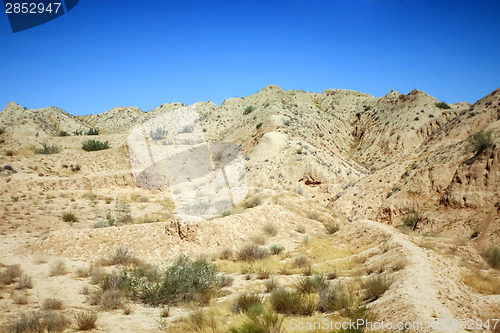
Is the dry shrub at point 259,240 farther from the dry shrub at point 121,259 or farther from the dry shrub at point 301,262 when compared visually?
the dry shrub at point 121,259

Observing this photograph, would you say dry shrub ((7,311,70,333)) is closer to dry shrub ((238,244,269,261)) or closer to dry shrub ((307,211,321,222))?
dry shrub ((238,244,269,261))

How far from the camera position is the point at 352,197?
68.4 feet

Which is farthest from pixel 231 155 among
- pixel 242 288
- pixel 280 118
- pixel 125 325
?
pixel 125 325

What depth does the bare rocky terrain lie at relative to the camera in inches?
255

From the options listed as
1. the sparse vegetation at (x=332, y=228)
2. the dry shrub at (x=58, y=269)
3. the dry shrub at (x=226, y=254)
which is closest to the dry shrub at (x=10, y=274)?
the dry shrub at (x=58, y=269)

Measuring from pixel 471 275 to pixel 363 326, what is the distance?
414cm

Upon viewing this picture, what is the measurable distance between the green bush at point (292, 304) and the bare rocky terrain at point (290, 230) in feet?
0.12

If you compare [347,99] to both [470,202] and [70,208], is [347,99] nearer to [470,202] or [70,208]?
[470,202]

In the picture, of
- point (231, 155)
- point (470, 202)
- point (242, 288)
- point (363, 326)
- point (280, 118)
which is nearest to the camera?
point (363, 326)

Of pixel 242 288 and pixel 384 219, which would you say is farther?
pixel 384 219

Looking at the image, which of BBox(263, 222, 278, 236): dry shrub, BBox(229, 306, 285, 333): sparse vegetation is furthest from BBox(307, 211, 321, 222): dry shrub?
BBox(229, 306, 285, 333): sparse vegetation

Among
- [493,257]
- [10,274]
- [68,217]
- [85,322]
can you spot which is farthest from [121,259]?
[493,257]

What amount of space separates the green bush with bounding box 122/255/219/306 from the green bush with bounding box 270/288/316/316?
6.23 feet

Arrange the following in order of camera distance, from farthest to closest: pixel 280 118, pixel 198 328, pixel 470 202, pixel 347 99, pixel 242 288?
pixel 347 99 → pixel 280 118 → pixel 470 202 → pixel 242 288 → pixel 198 328
